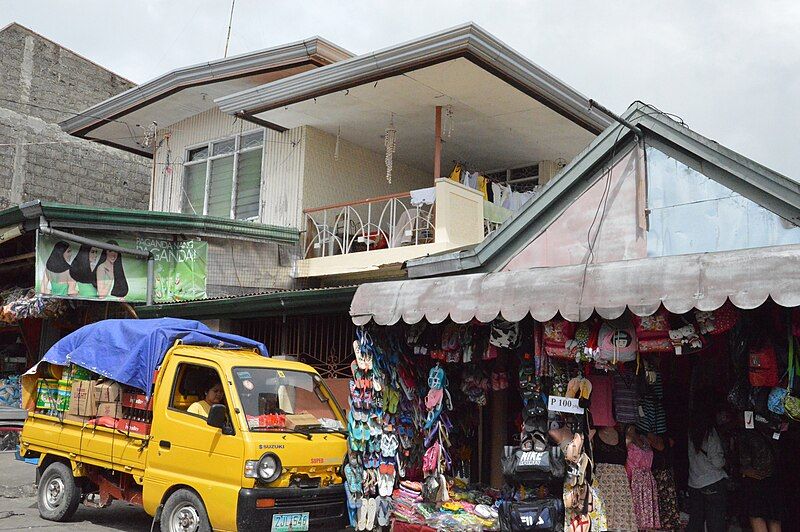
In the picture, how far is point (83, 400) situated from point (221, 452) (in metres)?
2.55

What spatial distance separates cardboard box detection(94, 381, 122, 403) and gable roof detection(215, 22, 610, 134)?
6166 mm

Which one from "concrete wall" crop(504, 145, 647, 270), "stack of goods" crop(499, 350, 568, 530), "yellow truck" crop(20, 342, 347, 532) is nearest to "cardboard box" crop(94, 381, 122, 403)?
"yellow truck" crop(20, 342, 347, 532)

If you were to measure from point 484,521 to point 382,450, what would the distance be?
1360 millimetres

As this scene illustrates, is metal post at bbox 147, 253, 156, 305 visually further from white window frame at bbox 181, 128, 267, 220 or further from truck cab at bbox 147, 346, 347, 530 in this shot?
truck cab at bbox 147, 346, 347, 530

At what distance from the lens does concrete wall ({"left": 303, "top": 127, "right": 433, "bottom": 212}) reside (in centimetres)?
1513

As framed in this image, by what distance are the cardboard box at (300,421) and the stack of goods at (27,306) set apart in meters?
7.42

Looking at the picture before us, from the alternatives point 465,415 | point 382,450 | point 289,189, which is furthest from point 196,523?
point 289,189

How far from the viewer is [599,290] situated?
23.5 ft

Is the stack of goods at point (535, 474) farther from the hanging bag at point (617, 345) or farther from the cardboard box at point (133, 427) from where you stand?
the cardboard box at point (133, 427)

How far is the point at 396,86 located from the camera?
12.9 metres

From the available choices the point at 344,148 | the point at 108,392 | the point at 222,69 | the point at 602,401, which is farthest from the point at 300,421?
the point at 222,69

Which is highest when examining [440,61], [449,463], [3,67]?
[3,67]

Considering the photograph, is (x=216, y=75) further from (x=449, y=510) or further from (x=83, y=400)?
(x=449, y=510)

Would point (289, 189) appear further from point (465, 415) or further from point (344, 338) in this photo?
point (465, 415)
